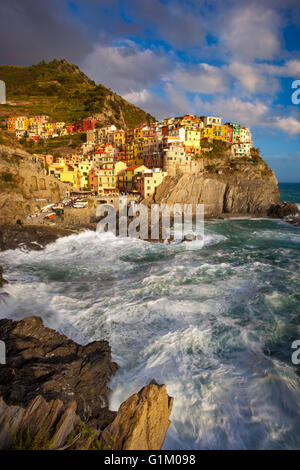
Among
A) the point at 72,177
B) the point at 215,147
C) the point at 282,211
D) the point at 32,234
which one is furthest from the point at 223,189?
the point at 32,234

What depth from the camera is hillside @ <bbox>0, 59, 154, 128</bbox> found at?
86062 mm

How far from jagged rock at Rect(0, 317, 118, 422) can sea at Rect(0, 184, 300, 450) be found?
0.85 m

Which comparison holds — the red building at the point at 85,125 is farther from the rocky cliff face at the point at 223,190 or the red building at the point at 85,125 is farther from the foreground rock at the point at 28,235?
the foreground rock at the point at 28,235

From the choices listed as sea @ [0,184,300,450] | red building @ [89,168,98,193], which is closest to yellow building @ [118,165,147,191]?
red building @ [89,168,98,193]

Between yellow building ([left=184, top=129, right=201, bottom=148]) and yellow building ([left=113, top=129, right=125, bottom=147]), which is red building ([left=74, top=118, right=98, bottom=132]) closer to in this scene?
yellow building ([left=113, top=129, right=125, bottom=147])

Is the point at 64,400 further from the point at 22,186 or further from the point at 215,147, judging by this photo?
the point at 215,147

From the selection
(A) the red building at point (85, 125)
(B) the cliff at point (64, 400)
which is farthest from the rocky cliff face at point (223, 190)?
(A) the red building at point (85, 125)

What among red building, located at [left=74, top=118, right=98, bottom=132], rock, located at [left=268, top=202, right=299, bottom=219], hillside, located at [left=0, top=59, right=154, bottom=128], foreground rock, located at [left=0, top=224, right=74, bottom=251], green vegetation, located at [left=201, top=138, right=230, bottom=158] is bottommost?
foreground rock, located at [left=0, top=224, right=74, bottom=251]

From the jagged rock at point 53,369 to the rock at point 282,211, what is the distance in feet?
142

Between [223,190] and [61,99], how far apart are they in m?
82.6

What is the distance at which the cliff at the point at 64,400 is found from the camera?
17.1 feet
